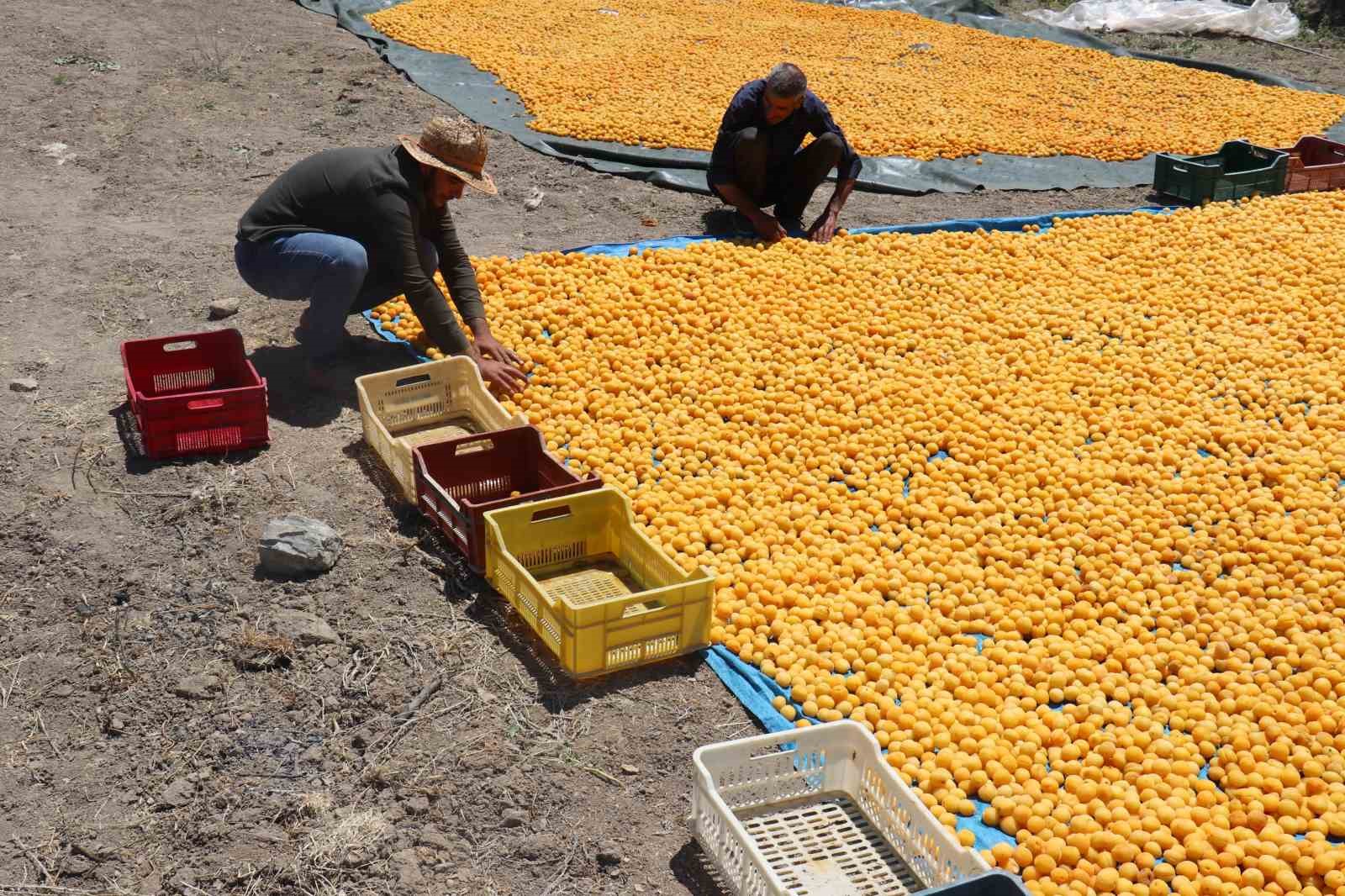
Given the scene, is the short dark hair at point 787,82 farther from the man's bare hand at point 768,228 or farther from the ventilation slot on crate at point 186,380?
the ventilation slot on crate at point 186,380

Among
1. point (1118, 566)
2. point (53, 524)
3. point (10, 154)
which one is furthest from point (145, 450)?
point (10, 154)

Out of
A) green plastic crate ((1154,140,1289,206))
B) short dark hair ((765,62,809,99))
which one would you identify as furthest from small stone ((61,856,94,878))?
green plastic crate ((1154,140,1289,206))

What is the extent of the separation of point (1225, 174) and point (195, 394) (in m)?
6.57

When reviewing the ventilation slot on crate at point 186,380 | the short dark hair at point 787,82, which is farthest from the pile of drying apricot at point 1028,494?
the ventilation slot on crate at point 186,380

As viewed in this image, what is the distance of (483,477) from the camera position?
434 cm

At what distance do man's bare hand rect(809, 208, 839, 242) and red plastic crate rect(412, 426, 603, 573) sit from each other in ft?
9.61

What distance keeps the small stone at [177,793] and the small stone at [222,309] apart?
3138 mm

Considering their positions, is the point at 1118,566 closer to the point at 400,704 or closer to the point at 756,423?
the point at 756,423

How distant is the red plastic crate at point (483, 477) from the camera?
3.92 meters

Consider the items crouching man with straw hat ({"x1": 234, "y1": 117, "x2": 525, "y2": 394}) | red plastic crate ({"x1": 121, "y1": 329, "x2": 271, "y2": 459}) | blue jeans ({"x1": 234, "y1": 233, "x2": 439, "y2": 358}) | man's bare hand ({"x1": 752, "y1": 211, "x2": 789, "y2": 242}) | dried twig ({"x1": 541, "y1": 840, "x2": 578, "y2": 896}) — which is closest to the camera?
dried twig ({"x1": 541, "y1": 840, "x2": 578, "y2": 896})

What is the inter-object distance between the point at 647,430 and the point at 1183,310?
2953mm

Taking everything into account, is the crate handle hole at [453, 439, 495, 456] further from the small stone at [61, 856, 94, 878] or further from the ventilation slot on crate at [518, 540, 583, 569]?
the small stone at [61, 856, 94, 878]

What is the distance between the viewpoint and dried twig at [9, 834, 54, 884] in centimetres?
270

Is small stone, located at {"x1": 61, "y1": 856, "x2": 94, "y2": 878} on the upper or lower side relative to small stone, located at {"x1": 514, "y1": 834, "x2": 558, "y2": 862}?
lower
